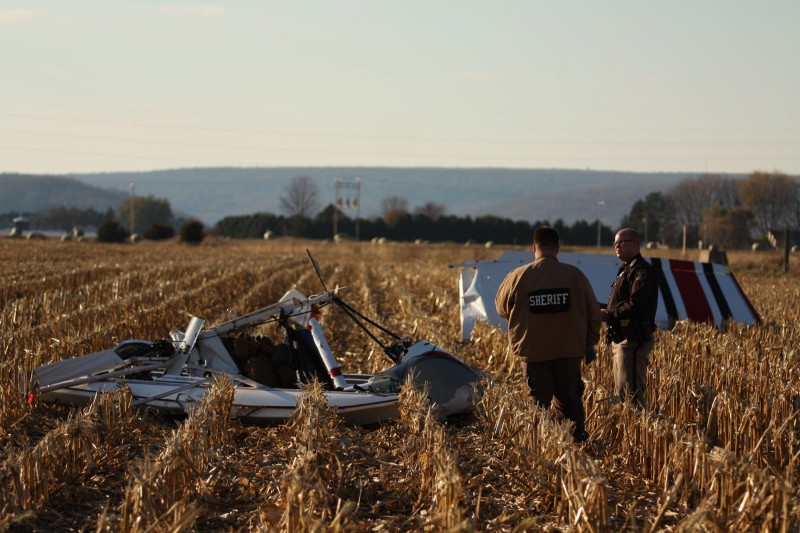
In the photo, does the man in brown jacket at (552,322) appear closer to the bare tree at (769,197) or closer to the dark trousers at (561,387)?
the dark trousers at (561,387)

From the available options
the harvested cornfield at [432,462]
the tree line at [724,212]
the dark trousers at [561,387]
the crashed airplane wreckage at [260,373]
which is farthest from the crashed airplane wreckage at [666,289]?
the tree line at [724,212]

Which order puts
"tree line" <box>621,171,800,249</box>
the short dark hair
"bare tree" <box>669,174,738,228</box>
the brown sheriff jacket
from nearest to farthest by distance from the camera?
the brown sheriff jacket
the short dark hair
"tree line" <box>621,171,800,249</box>
"bare tree" <box>669,174,738,228</box>

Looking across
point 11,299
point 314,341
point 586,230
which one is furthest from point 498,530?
point 586,230

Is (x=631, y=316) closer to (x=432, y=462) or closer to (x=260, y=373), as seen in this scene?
(x=432, y=462)

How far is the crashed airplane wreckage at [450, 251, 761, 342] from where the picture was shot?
53.1 feet

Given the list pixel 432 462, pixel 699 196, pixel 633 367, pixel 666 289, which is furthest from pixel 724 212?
pixel 432 462

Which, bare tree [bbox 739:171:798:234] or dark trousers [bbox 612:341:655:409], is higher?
bare tree [bbox 739:171:798:234]

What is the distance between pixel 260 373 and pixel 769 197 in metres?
75.4

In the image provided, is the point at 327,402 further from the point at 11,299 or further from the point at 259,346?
the point at 11,299

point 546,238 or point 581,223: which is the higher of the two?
point 546,238

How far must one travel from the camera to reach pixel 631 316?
8.90 metres

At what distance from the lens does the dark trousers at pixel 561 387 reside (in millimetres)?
8344

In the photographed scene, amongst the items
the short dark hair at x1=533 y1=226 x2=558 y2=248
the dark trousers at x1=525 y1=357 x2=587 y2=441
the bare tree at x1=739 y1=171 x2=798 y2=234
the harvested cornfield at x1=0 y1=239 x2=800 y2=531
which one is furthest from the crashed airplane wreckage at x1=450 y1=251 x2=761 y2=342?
the bare tree at x1=739 y1=171 x2=798 y2=234

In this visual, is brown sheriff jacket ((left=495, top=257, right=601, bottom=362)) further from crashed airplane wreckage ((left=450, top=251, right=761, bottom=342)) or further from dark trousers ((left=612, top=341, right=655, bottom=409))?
crashed airplane wreckage ((left=450, top=251, right=761, bottom=342))
